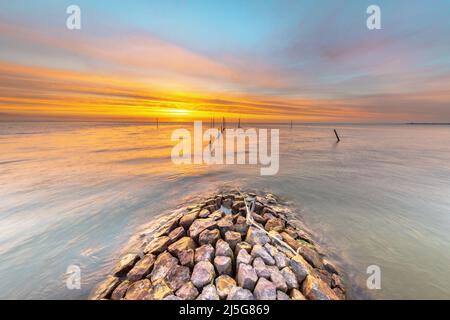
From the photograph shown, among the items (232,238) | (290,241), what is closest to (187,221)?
(232,238)

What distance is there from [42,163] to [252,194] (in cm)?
1425

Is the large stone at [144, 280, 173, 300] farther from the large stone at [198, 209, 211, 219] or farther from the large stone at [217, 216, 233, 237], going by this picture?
the large stone at [198, 209, 211, 219]

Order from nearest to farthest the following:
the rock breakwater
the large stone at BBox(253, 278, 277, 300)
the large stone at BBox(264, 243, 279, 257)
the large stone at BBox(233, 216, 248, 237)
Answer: the large stone at BBox(253, 278, 277, 300), the rock breakwater, the large stone at BBox(264, 243, 279, 257), the large stone at BBox(233, 216, 248, 237)

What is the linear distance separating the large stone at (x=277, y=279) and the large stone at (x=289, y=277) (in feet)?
0.33

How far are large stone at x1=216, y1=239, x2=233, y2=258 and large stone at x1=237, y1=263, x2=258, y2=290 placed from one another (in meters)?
0.38

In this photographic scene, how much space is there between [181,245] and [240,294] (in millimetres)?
1449

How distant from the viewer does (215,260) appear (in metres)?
2.83

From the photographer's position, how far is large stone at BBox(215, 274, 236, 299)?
2328 millimetres

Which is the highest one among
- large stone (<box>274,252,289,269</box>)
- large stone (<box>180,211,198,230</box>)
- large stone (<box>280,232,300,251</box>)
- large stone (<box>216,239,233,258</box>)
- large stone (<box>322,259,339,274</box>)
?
large stone (<box>180,211,198,230</box>)

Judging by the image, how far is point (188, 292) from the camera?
2.32 m

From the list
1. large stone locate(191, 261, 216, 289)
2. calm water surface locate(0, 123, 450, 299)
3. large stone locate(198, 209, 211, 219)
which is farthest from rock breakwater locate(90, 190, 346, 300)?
calm water surface locate(0, 123, 450, 299)

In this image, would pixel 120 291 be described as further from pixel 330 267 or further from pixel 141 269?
pixel 330 267

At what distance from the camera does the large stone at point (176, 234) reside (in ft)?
11.6

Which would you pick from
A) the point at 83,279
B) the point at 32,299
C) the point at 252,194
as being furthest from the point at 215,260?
the point at 252,194
